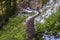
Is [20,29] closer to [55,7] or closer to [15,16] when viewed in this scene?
[15,16]

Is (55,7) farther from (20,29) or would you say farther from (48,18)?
(20,29)

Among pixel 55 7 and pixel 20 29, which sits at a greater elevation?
pixel 55 7

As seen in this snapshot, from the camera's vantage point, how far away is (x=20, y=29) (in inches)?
308

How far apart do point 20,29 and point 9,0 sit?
1.35 meters

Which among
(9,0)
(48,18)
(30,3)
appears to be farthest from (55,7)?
(9,0)

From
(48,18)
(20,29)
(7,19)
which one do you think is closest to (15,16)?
(7,19)

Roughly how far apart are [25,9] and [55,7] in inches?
55.8

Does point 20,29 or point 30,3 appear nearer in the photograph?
point 20,29

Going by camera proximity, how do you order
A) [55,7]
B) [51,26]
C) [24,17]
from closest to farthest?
1. [51,26]
2. [55,7]
3. [24,17]

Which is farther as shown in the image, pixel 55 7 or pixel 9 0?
pixel 9 0

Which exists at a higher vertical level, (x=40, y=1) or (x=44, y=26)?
(x=40, y=1)

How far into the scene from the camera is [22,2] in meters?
8.82

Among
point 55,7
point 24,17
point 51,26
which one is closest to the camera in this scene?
point 51,26

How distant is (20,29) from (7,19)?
0.89m
